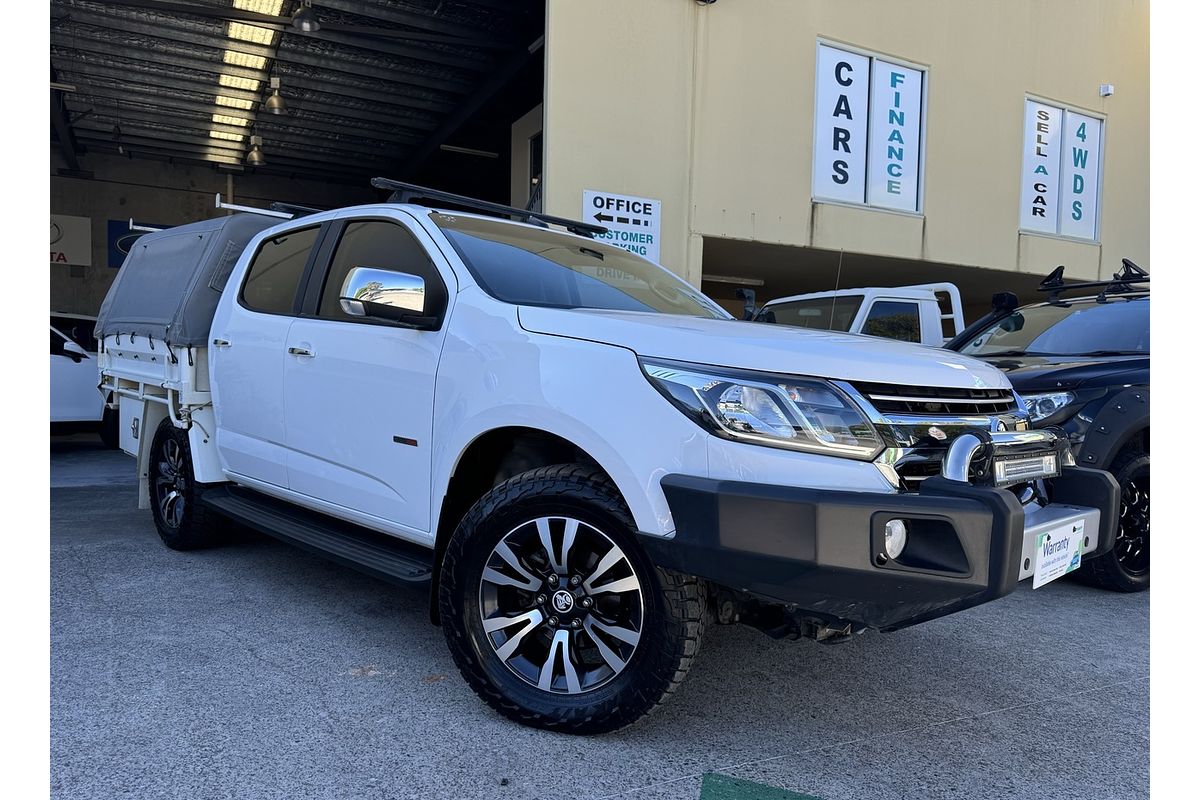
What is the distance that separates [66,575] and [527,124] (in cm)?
1033

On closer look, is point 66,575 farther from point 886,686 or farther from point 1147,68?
point 1147,68

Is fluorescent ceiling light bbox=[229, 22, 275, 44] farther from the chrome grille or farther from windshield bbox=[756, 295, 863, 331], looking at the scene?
the chrome grille

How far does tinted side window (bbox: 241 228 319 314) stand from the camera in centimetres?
390

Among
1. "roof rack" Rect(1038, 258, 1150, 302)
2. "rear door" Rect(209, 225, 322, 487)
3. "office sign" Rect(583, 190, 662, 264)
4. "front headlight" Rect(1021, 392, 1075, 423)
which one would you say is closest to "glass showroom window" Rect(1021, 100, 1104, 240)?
"office sign" Rect(583, 190, 662, 264)

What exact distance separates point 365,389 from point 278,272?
1.24m

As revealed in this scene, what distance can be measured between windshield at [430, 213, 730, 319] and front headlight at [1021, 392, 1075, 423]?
1.87 meters

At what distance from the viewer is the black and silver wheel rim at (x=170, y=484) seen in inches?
A: 183

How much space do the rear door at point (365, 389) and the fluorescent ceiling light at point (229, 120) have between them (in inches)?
481

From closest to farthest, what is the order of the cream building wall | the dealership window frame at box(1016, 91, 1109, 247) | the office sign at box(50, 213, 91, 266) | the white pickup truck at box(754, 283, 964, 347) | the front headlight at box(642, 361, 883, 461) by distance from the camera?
the front headlight at box(642, 361, 883, 461)
the white pickup truck at box(754, 283, 964, 347)
the cream building wall
the dealership window frame at box(1016, 91, 1109, 247)
the office sign at box(50, 213, 91, 266)

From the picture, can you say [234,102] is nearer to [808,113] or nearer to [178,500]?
[808,113]

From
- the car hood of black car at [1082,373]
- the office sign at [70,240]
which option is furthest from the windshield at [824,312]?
the office sign at [70,240]

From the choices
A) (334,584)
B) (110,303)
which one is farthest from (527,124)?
(334,584)

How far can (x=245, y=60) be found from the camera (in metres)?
11.6

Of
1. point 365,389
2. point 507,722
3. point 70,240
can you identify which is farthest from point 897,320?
point 70,240
